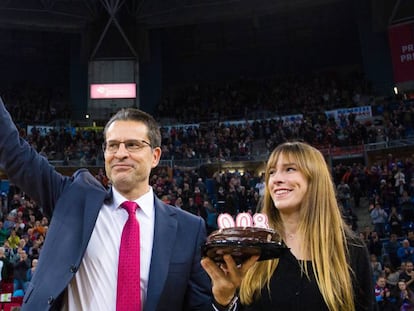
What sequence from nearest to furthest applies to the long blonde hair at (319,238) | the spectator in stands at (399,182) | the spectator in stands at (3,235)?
1. the long blonde hair at (319,238)
2. the spectator in stands at (3,235)
3. the spectator in stands at (399,182)

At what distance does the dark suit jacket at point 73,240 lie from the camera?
6.89 ft

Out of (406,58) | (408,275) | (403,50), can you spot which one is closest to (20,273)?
(408,275)

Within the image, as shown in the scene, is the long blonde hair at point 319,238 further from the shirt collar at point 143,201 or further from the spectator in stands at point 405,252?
the spectator in stands at point 405,252

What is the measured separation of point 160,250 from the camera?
2268mm

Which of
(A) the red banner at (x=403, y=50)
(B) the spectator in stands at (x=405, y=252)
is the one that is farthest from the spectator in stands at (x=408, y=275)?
(A) the red banner at (x=403, y=50)

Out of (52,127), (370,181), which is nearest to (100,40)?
(52,127)

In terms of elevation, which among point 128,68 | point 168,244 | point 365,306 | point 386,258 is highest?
point 128,68

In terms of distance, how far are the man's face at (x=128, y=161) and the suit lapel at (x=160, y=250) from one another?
165 millimetres

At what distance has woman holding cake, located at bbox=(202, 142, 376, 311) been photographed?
90.1 inches

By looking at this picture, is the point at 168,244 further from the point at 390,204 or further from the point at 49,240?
the point at 390,204

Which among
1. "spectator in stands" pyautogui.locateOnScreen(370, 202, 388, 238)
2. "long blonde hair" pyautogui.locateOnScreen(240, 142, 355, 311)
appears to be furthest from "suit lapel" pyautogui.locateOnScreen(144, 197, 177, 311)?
"spectator in stands" pyautogui.locateOnScreen(370, 202, 388, 238)

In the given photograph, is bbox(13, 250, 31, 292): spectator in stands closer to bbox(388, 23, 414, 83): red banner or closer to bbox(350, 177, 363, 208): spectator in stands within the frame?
bbox(350, 177, 363, 208): spectator in stands

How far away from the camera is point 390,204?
48.3 ft

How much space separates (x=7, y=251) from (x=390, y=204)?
1044 cm
